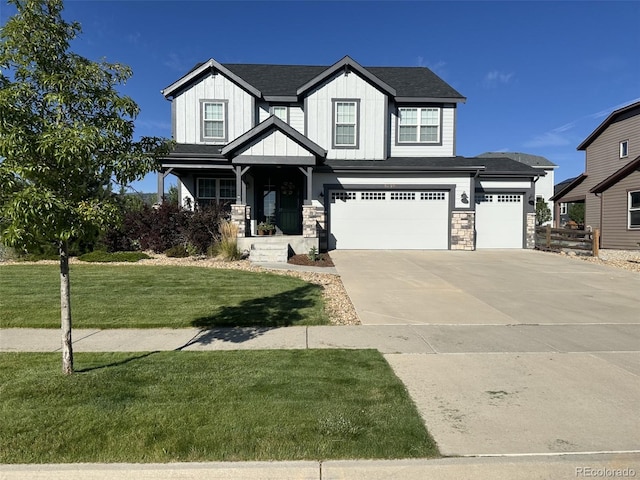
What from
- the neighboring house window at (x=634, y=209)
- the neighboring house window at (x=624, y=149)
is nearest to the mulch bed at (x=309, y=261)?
the neighboring house window at (x=634, y=209)

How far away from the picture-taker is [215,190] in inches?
699

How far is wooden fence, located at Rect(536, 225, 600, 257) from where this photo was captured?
15.7 metres

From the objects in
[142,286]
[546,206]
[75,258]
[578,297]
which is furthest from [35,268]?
[546,206]

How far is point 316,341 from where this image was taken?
5582 mm

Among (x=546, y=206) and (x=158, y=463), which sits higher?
(x=546, y=206)

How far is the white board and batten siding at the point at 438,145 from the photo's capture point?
18328mm

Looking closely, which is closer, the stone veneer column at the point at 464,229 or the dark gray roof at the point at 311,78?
the stone veneer column at the point at 464,229

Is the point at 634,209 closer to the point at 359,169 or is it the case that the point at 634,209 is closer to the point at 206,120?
the point at 359,169

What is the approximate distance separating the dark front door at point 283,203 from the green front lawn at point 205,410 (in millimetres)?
13098

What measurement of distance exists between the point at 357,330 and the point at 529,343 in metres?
2.41

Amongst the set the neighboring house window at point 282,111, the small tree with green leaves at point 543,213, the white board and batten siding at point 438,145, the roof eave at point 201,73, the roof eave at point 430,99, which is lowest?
the small tree with green leaves at point 543,213

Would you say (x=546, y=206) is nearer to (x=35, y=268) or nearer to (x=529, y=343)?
(x=529, y=343)

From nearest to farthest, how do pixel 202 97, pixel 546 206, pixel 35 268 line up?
1. pixel 35 268
2. pixel 202 97
3. pixel 546 206

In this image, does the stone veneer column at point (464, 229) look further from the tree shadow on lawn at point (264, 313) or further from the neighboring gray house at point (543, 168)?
the neighboring gray house at point (543, 168)
